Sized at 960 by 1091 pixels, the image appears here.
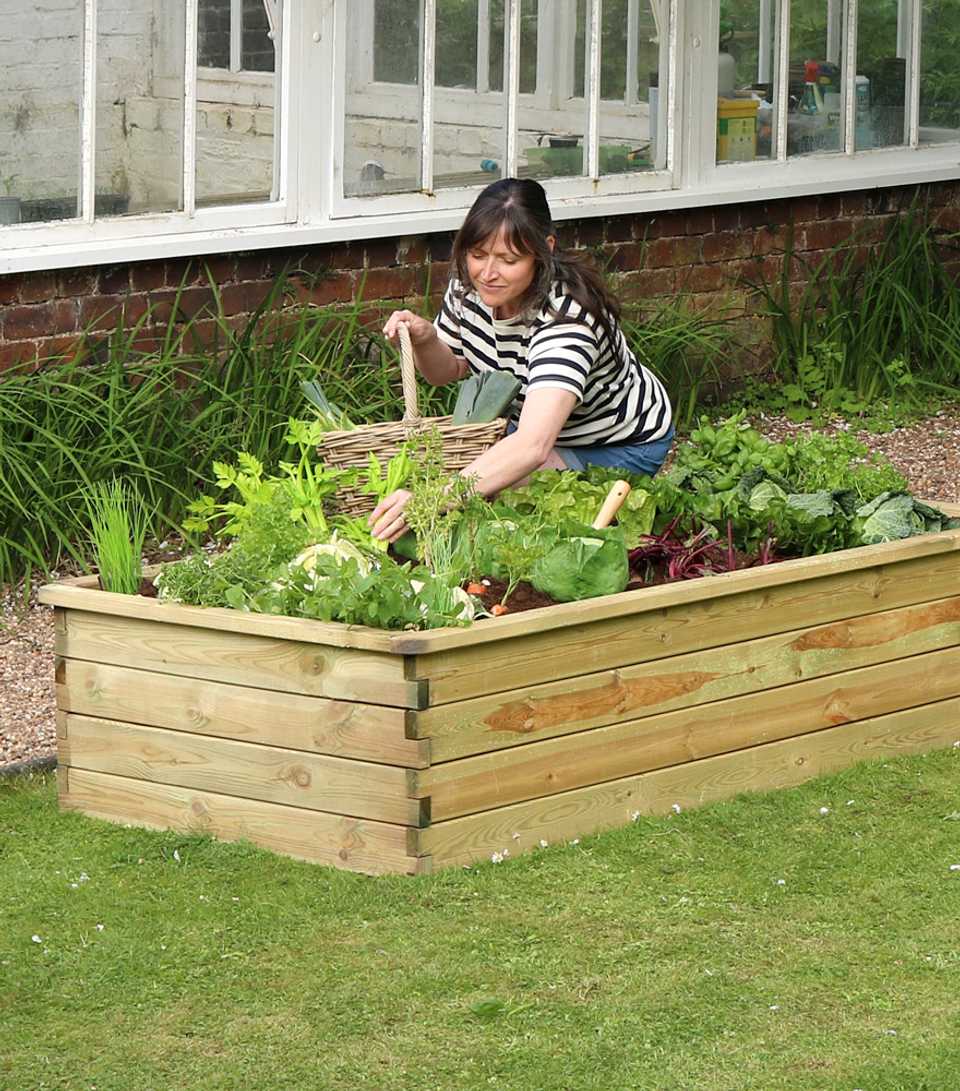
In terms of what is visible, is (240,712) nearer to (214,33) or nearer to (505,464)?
(505,464)

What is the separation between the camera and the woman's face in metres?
5.28

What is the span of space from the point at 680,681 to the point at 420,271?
12.6ft

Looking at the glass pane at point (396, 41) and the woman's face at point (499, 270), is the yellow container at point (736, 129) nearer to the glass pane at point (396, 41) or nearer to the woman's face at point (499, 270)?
the glass pane at point (396, 41)

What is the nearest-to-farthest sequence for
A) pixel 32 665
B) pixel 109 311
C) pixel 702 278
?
pixel 32 665
pixel 109 311
pixel 702 278

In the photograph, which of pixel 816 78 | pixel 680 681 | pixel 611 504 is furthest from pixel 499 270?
pixel 816 78

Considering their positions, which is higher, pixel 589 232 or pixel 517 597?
pixel 589 232

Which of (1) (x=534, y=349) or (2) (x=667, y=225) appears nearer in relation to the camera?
(1) (x=534, y=349)

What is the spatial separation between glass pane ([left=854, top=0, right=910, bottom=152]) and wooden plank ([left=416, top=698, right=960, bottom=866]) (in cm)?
536

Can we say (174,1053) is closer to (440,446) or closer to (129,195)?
(440,446)

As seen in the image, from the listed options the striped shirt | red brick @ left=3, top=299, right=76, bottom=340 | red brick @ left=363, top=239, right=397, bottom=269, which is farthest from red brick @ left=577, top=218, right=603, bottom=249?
the striped shirt

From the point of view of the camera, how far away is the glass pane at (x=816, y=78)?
980 cm

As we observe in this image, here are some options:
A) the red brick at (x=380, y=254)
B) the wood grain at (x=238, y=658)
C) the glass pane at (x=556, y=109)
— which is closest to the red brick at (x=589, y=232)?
the glass pane at (x=556, y=109)

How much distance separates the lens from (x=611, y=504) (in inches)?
203

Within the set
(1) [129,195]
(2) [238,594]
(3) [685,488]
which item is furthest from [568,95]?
(2) [238,594]
